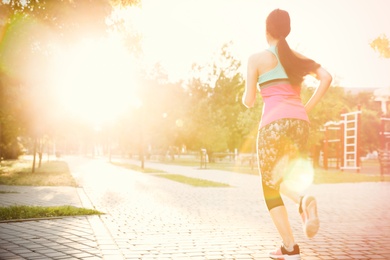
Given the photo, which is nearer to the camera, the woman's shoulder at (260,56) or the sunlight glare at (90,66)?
the woman's shoulder at (260,56)

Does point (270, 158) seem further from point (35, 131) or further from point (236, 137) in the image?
point (236, 137)

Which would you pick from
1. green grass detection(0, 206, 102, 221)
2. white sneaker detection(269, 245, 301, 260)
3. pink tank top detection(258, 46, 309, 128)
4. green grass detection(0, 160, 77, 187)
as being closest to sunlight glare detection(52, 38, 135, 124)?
green grass detection(0, 160, 77, 187)

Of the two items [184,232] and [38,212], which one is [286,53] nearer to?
[184,232]

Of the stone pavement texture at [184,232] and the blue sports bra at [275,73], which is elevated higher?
the blue sports bra at [275,73]

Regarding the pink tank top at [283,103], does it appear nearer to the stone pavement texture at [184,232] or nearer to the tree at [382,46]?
the stone pavement texture at [184,232]

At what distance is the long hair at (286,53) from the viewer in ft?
12.5

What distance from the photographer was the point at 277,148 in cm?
382

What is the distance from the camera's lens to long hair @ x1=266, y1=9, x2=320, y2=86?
3.82 m

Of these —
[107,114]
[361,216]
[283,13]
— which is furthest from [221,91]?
A: [283,13]

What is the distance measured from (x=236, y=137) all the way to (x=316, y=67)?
50856 mm

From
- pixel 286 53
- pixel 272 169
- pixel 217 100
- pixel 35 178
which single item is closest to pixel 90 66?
pixel 35 178

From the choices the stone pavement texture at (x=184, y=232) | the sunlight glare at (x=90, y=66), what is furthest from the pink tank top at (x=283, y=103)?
the sunlight glare at (x=90, y=66)

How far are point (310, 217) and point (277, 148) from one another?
0.62 m

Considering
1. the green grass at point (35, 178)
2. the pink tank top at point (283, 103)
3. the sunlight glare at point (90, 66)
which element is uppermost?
the sunlight glare at point (90, 66)
